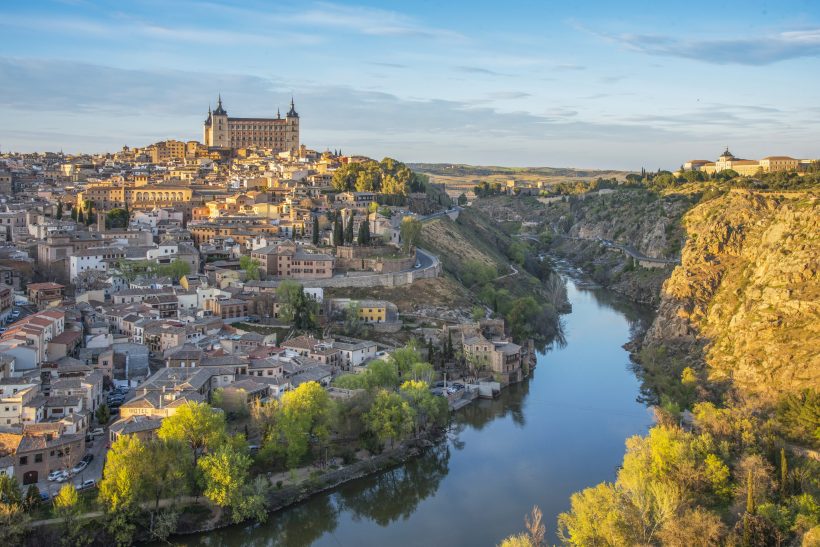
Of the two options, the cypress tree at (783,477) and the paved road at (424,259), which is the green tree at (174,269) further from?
the cypress tree at (783,477)

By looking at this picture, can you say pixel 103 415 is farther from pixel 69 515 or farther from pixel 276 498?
pixel 276 498

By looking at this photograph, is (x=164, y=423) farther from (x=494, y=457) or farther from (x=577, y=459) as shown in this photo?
(x=577, y=459)

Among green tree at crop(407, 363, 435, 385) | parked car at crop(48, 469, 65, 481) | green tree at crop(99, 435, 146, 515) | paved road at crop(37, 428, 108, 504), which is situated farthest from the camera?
green tree at crop(407, 363, 435, 385)

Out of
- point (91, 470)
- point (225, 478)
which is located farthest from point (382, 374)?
point (91, 470)

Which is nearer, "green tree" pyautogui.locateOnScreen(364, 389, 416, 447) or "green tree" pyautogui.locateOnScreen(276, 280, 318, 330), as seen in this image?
"green tree" pyautogui.locateOnScreen(364, 389, 416, 447)

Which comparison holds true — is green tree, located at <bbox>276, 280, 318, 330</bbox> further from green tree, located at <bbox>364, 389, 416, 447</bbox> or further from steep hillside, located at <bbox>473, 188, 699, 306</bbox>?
steep hillside, located at <bbox>473, 188, 699, 306</bbox>

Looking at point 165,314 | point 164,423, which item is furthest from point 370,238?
point 164,423

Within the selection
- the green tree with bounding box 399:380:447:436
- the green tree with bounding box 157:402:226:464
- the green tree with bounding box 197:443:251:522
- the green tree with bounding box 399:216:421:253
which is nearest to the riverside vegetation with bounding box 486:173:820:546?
the green tree with bounding box 399:380:447:436
